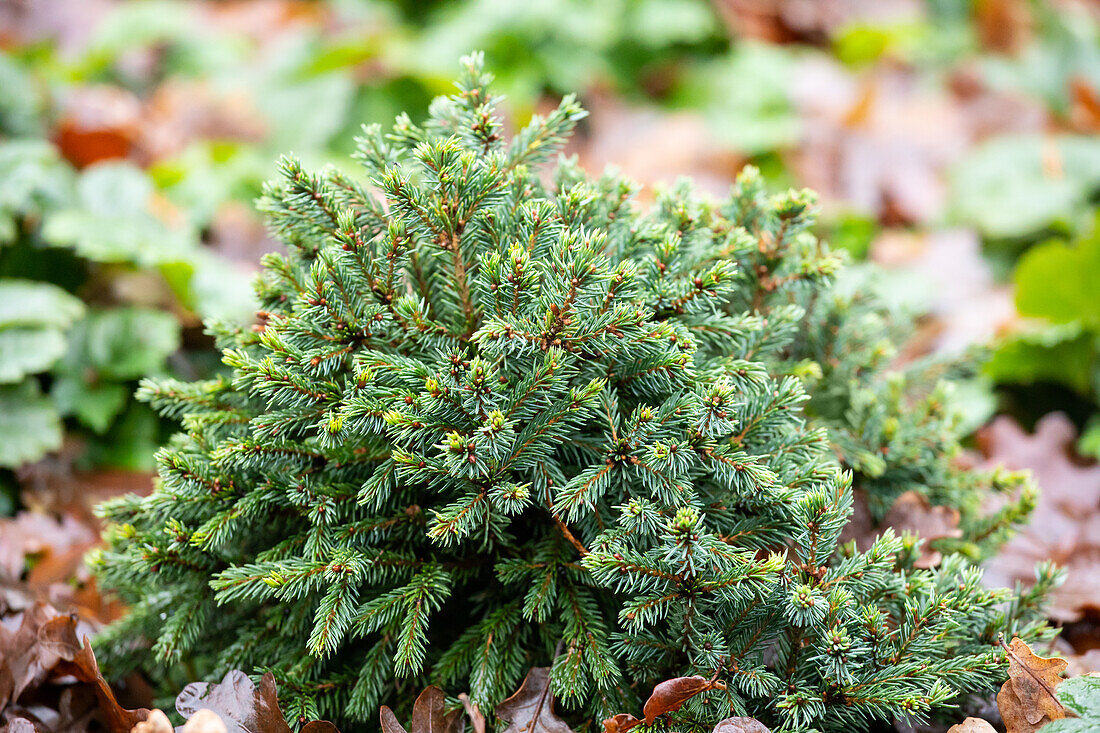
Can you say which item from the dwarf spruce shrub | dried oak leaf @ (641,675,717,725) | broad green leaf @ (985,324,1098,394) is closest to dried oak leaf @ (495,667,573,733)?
the dwarf spruce shrub

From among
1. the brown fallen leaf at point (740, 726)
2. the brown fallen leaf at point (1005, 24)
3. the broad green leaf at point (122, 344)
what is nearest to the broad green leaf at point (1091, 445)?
the brown fallen leaf at point (740, 726)

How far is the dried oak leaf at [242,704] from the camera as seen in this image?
50.6 inches

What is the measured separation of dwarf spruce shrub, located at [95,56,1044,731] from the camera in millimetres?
1203

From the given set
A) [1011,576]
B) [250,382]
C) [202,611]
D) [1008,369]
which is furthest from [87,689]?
[1008,369]

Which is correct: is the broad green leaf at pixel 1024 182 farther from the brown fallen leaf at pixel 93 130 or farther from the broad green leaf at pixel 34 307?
the brown fallen leaf at pixel 93 130

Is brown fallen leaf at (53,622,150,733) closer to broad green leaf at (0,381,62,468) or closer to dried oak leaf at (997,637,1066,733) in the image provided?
broad green leaf at (0,381,62,468)

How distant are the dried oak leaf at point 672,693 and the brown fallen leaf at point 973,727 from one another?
1.36 feet

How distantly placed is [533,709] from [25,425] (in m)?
1.79

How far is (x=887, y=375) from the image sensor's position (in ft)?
6.18

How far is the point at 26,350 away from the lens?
7.43 ft

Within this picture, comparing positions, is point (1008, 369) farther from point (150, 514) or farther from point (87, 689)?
point (87, 689)

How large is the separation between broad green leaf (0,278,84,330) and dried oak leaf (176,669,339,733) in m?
1.41

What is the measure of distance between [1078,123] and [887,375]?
128 inches

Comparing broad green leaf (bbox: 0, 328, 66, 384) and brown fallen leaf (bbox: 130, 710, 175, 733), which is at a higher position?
brown fallen leaf (bbox: 130, 710, 175, 733)
